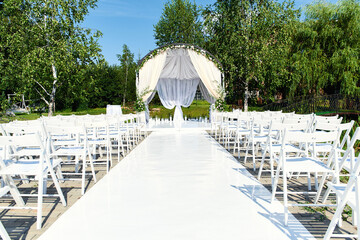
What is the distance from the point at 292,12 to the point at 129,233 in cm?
1577

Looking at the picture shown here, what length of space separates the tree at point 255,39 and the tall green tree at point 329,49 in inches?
31.9

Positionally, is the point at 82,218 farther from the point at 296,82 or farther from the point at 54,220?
the point at 296,82

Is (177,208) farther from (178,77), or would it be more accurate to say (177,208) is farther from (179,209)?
(178,77)

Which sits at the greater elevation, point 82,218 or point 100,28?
point 100,28

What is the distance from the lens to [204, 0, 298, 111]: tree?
14773mm

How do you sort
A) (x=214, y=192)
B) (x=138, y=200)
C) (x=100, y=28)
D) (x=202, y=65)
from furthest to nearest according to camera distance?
1. (x=100, y=28)
2. (x=202, y=65)
3. (x=214, y=192)
4. (x=138, y=200)

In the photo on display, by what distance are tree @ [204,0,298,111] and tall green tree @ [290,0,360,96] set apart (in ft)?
2.66

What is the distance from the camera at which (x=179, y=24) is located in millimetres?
25078

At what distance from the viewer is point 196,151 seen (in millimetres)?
6883

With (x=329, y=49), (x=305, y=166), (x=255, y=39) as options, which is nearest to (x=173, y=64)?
(x=255, y=39)

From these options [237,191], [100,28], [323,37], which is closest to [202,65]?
[100,28]

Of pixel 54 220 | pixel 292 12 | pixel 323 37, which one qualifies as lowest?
pixel 54 220

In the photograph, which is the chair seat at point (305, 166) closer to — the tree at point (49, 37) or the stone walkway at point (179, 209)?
the stone walkway at point (179, 209)

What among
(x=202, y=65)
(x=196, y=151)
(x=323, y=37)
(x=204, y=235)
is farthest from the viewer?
(x=323, y=37)
